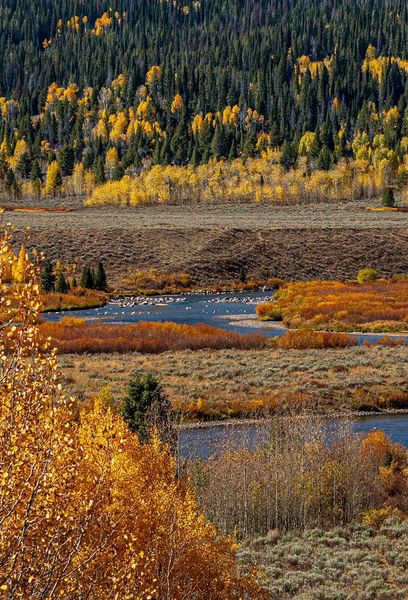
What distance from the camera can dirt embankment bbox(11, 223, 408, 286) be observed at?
10700 centimetres

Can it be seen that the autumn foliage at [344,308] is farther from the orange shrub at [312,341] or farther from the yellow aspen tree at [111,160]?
the yellow aspen tree at [111,160]

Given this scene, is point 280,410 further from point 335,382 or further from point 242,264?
point 242,264

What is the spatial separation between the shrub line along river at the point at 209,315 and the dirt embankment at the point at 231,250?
11.5 metres

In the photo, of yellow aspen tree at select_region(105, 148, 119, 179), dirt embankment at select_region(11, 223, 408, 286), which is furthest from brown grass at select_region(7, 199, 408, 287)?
yellow aspen tree at select_region(105, 148, 119, 179)

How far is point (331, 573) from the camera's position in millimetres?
20578

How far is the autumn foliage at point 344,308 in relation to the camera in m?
65.4

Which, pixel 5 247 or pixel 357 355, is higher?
pixel 5 247

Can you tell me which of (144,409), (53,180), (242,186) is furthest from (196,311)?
(53,180)

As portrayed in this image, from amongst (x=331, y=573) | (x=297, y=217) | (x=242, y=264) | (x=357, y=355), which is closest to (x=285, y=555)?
(x=331, y=573)

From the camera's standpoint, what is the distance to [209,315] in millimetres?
73188

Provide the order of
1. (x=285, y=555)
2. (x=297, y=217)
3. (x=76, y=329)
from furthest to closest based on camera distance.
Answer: (x=297, y=217) → (x=76, y=329) → (x=285, y=555)

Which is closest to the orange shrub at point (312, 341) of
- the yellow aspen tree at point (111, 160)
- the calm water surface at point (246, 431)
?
the calm water surface at point (246, 431)

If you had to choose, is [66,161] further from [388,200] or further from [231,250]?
[231,250]

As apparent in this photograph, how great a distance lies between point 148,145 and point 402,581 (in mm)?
171672
